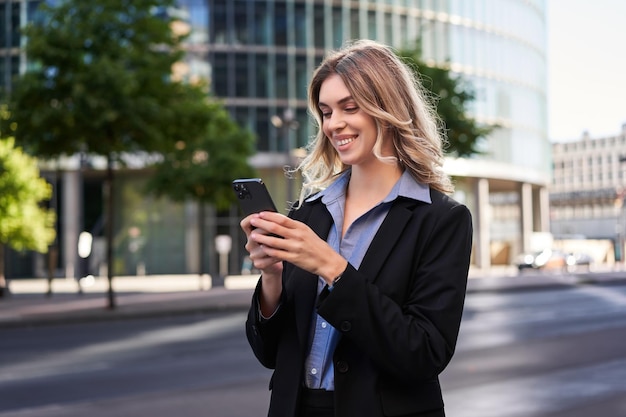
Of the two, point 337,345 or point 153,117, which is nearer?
point 337,345

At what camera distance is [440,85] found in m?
35.5

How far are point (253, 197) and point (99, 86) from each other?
20.2 metres

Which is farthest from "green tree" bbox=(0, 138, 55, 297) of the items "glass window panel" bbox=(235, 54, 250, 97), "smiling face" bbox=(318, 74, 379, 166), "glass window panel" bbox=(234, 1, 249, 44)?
"smiling face" bbox=(318, 74, 379, 166)

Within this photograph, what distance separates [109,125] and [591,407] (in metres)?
16.1

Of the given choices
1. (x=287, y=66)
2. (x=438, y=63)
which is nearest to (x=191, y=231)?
(x=287, y=66)

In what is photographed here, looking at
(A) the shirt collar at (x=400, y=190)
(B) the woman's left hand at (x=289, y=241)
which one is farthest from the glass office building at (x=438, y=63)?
(B) the woman's left hand at (x=289, y=241)

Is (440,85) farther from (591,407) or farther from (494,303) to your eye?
(591,407)

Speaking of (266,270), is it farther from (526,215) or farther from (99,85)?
(526,215)

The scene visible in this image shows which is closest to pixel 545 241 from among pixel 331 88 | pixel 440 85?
pixel 440 85

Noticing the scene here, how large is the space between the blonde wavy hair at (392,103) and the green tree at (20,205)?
33383 millimetres

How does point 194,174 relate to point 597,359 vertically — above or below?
above

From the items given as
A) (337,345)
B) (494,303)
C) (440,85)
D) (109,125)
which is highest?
(440,85)

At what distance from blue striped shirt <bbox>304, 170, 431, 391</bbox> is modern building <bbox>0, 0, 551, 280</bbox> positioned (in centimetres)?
4355

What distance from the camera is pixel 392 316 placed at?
2.27 metres
